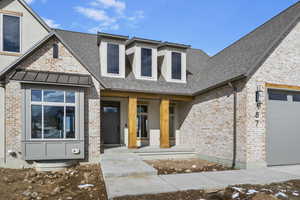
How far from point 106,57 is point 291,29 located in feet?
29.7

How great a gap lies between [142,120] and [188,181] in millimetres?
6716

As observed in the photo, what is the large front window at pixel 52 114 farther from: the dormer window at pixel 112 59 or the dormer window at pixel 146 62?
Result: the dormer window at pixel 146 62

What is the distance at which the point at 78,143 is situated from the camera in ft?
27.2

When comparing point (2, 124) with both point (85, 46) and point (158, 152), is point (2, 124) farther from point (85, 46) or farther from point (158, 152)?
point (158, 152)

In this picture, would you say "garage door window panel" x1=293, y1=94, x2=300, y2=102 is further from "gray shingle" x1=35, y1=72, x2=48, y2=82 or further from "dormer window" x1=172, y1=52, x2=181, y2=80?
"gray shingle" x1=35, y1=72, x2=48, y2=82

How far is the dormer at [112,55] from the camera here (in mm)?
10734

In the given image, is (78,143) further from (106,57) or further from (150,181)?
(106,57)

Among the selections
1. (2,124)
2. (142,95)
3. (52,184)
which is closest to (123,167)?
(52,184)

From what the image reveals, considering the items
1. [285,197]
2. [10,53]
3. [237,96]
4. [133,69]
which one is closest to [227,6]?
[237,96]

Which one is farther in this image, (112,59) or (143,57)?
(143,57)

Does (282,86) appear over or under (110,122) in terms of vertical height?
over

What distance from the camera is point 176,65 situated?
40.3 feet

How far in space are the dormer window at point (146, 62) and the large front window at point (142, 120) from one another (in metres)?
2.25

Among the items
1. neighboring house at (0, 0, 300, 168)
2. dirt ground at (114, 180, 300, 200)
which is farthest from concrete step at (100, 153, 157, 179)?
dirt ground at (114, 180, 300, 200)
